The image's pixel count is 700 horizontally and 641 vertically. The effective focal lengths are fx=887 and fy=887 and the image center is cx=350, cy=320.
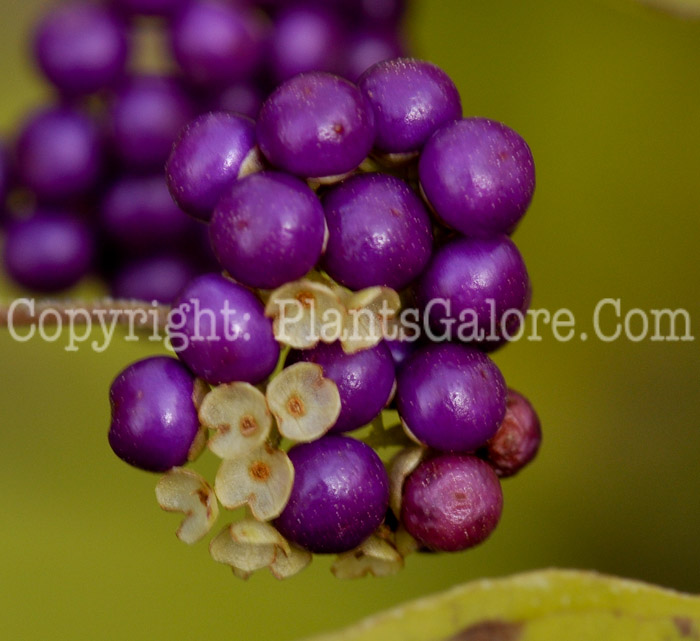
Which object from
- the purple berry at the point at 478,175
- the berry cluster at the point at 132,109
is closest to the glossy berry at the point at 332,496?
the purple berry at the point at 478,175

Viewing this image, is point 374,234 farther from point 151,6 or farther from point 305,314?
point 151,6

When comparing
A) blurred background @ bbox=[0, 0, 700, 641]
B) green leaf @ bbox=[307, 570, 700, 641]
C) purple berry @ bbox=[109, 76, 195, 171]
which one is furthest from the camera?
blurred background @ bbox=[0, 0, 700, 641]

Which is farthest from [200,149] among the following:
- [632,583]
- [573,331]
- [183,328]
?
[573,331]

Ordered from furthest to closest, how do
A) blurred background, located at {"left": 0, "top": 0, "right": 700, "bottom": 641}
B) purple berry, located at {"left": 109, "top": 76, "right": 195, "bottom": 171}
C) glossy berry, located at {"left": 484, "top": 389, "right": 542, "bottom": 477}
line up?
blurred background, located at {"left": 0, "top": 0, "right": 700, "bottom": 641}, purple berry, located at {"left": 109, "top": 76, "right": 195, "bottom": 171}, glossy berry, located at {"left": 484, "top": 389, "right": 542, "bottom": 477}

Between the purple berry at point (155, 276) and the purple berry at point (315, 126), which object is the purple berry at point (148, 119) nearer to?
the purple berry at point (155, 276)

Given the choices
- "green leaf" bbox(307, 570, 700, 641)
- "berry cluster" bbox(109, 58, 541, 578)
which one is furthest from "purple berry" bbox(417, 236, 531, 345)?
"green leaf" bbox(307, 570, 700, 641)

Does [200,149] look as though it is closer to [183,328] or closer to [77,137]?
[183,328]

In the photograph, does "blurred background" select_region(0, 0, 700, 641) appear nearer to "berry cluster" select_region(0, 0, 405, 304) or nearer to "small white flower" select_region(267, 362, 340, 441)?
"berry cluster" select_region(0, 0, 405, 304)

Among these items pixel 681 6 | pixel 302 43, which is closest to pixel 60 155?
pixel 302 43
